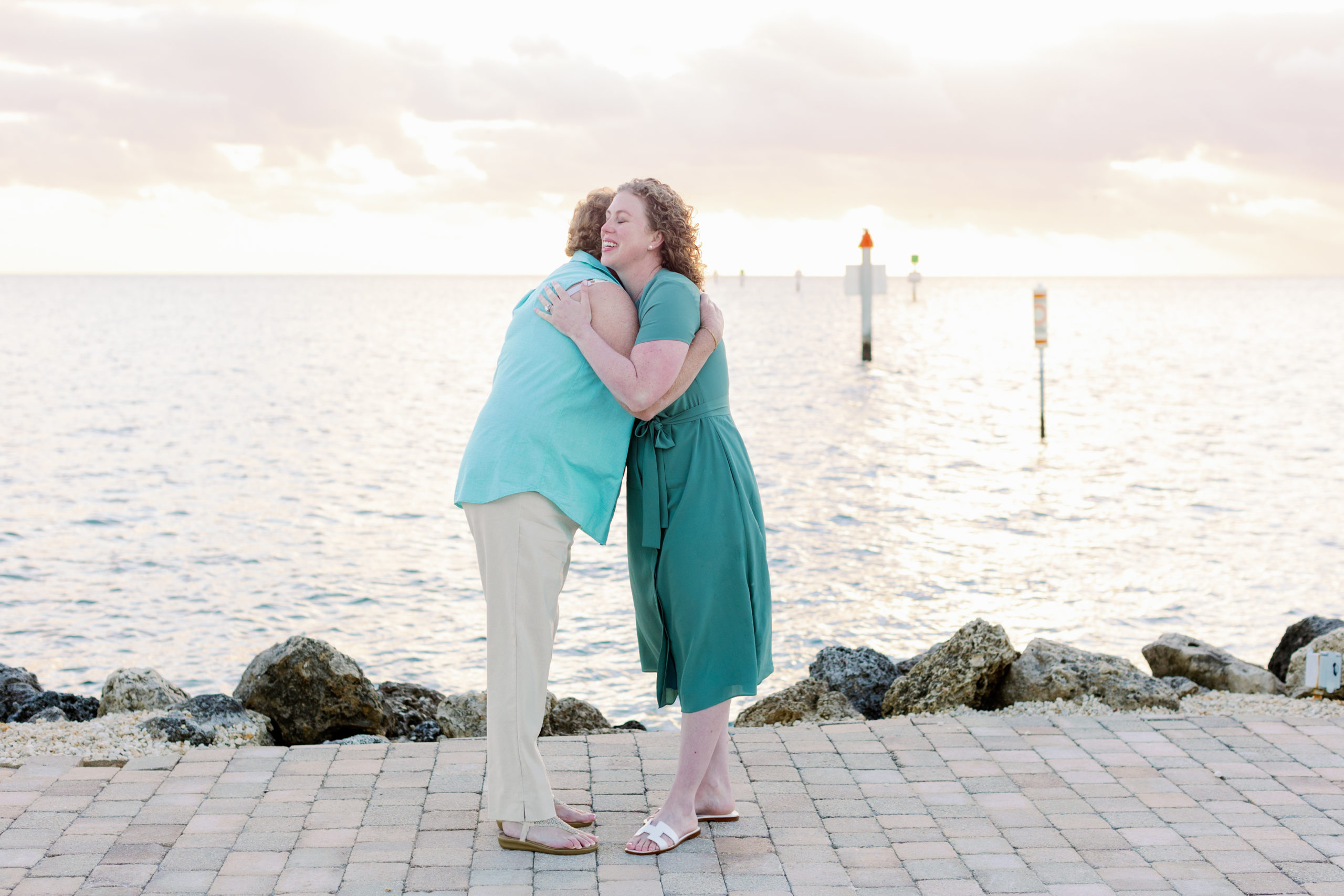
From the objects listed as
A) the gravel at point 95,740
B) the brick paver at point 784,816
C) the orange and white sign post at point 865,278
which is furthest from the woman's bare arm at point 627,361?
the orange and white sign post at point 865,278

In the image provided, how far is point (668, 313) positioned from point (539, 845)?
1.70 m

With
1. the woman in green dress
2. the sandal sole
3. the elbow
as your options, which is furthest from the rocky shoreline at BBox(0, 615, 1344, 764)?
the elbow

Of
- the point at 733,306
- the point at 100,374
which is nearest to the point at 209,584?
the point at 100,374

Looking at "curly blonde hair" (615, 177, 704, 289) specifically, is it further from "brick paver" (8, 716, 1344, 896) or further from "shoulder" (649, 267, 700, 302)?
"brick paver" (8, 716, 1344, 896)

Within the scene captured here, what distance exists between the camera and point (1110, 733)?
16.1ft

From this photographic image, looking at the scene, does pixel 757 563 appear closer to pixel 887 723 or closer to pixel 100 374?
pixel 887 723

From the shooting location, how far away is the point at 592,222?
3852 mm

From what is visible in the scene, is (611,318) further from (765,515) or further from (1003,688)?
(765,515)

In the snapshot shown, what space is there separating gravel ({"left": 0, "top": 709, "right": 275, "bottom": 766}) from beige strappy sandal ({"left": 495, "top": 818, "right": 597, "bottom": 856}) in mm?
1625

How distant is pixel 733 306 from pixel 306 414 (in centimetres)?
9201

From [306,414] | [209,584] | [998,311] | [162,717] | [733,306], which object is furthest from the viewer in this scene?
[733,306]

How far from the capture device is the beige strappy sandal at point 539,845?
377 centimetres

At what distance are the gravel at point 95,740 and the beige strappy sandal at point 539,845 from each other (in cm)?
162

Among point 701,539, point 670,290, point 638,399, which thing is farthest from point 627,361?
point 701,539
